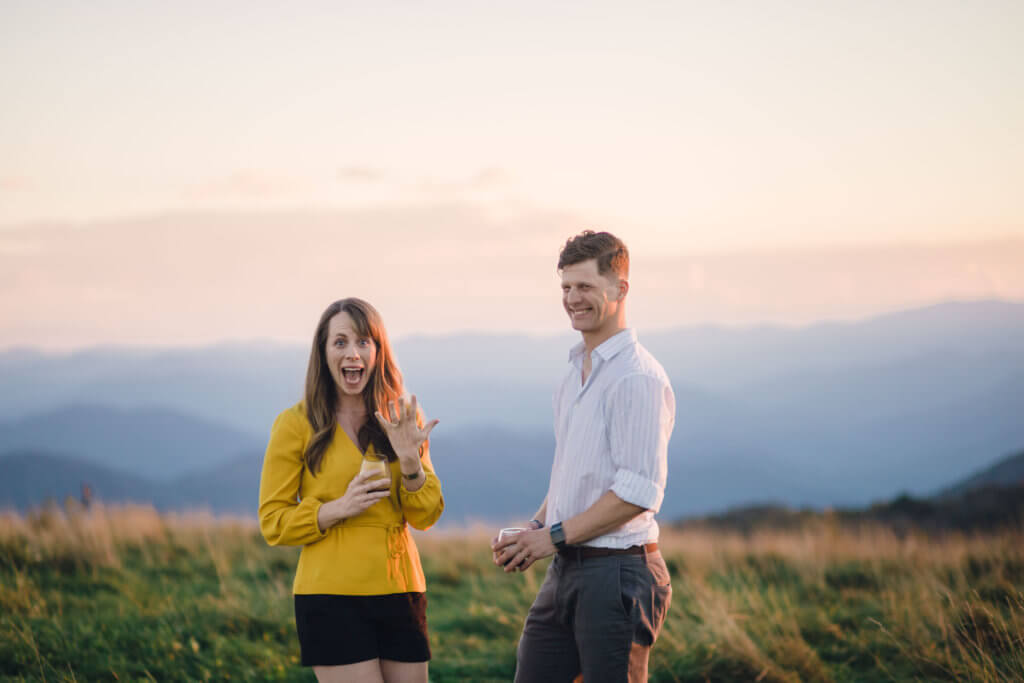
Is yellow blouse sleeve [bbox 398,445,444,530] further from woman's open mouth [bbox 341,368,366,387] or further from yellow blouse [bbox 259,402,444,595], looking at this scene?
woman's open mouth [bbox 341,368,366,387]

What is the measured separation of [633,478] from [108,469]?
7271 inches

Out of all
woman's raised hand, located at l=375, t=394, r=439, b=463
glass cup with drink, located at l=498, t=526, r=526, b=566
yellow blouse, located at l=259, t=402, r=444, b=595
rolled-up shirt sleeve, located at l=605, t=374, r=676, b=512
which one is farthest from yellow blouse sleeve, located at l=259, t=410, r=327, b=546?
rolled-up shirt sleeve, located at l=605, t=374, r=676, b=512

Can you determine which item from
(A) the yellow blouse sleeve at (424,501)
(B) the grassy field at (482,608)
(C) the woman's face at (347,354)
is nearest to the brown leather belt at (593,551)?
(A) the yellow blouse sleeve at (424,501)

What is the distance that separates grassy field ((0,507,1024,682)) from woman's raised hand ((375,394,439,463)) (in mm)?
3268

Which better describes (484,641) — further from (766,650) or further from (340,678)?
(340,678)

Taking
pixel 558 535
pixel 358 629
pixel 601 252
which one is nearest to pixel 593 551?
pixel 558 535

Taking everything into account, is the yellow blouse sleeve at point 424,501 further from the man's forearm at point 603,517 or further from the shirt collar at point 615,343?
the shirt collar at point 615,343

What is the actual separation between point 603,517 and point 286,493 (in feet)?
4.36

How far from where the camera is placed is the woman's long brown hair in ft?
11.3

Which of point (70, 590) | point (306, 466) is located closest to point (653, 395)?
point (306, 466)

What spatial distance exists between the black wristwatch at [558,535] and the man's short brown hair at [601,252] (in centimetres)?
97

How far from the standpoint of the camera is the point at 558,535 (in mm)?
3033

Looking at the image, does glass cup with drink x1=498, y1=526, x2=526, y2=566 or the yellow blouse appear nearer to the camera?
glass cup with drink x1=498, y1=526, x2=526, y2=566

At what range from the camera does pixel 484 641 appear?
6715 millimetres
